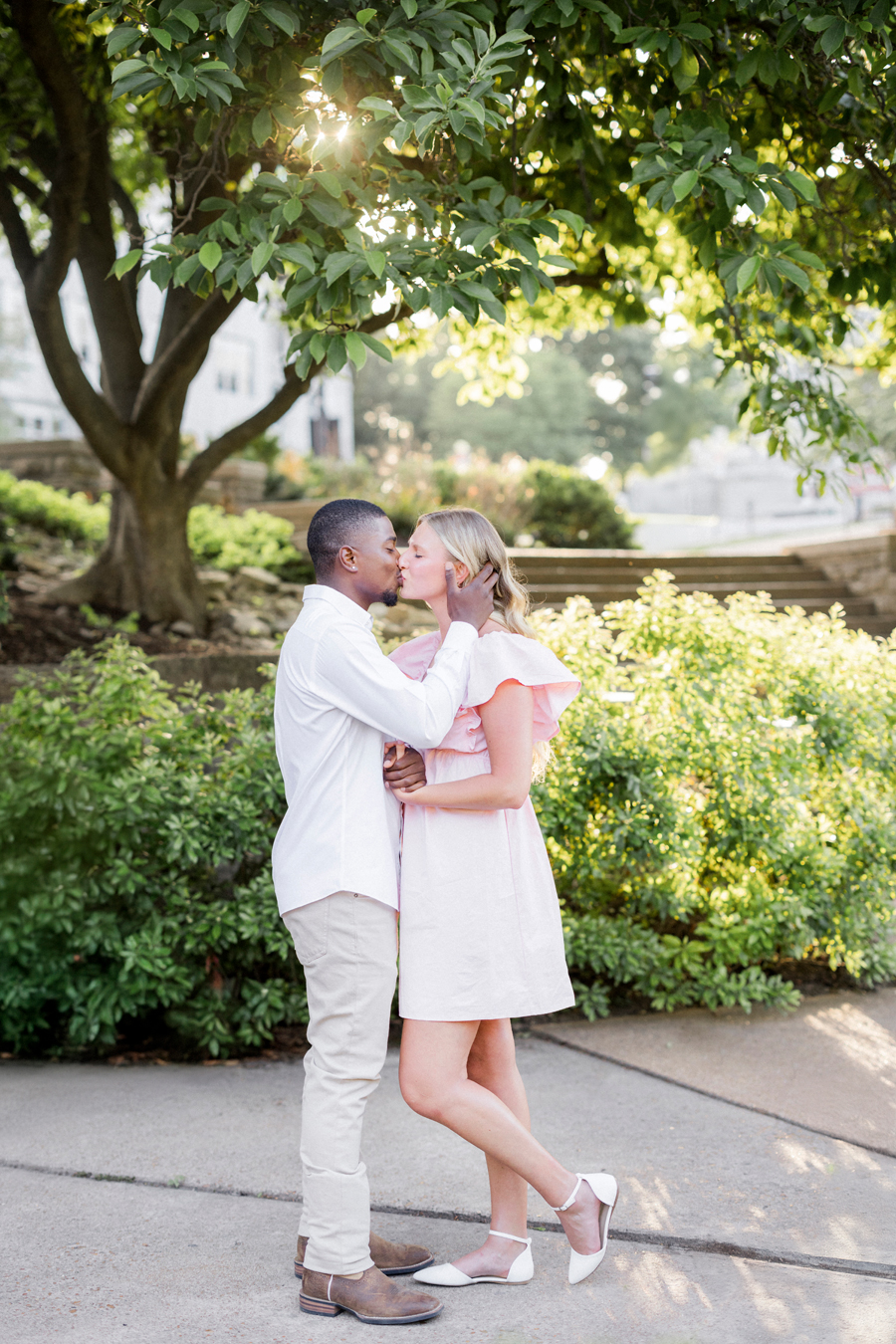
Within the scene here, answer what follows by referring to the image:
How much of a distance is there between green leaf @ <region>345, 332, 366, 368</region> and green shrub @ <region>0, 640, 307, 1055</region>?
176 centimetres

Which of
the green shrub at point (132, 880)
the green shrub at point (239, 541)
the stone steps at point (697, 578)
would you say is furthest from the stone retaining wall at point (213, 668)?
the stone steps at point (697, 578)

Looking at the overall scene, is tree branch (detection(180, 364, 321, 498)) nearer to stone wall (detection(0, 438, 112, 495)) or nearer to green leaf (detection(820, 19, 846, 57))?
green leaf (detection(820, 19, 846, 57))

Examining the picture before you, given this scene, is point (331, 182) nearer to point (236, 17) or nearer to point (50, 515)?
point (236, 17)

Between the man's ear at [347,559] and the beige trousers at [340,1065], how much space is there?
80 cm

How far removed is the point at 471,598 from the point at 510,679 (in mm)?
240

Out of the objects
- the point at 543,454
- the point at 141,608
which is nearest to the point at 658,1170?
the point at 141,608

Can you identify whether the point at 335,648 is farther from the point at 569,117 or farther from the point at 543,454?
the point at 543,454

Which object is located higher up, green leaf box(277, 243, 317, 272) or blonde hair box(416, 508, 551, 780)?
green leaf box(277, 243, 317, 272)

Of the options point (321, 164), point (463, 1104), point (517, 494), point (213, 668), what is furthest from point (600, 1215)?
point (517, 494)

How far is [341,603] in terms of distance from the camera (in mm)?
2836

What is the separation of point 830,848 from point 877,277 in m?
2.63

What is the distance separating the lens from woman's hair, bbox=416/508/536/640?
2932 millimetres

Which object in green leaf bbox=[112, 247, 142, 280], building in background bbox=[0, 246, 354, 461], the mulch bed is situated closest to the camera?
green leaf bbox=[112, 247, 142, 280]

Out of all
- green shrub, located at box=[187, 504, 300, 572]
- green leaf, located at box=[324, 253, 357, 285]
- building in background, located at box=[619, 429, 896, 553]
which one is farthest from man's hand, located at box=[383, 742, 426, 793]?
building in background, located at box=[619, 429, 896, 553]
